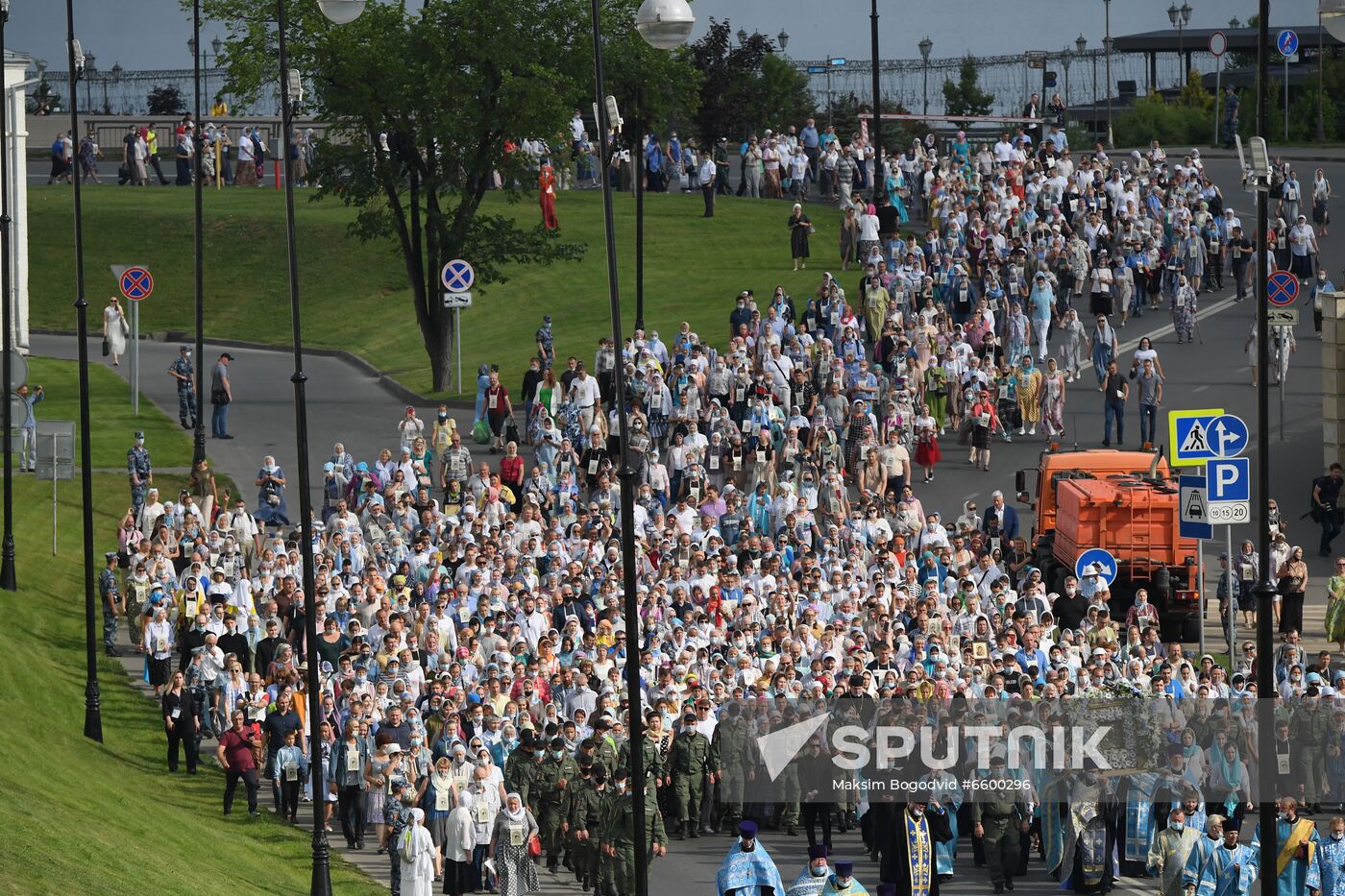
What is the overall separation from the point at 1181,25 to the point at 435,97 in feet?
139

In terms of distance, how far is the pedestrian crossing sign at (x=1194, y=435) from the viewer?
23094 mm

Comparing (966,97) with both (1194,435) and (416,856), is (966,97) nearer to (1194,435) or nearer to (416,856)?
(1194,435)

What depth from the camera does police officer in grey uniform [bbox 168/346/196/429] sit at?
40125 mm

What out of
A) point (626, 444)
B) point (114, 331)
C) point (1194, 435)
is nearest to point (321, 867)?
point (626, 444)

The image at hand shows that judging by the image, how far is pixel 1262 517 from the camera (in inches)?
528

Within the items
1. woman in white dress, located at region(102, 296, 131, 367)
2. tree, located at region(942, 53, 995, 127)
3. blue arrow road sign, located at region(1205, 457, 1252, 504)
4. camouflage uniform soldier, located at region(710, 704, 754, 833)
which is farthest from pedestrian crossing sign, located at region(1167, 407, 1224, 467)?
tree, located at region(942, 53, 995, 127)

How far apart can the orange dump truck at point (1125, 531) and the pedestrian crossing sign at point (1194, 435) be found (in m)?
5.83

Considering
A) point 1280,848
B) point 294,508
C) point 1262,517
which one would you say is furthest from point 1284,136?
point 1262,517

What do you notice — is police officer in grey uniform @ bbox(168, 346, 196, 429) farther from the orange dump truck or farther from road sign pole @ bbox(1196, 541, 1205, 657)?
road sign pole @ bbox(1196, 541, 1205, 657)

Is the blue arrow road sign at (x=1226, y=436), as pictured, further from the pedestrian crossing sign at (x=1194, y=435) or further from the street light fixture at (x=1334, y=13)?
the street light fixture at (x=1334, y=13)

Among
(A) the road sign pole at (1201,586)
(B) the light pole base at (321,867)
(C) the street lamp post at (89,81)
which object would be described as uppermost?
(C) the street lamp post at (89,81)

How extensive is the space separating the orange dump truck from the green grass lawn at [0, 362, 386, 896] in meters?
12.7

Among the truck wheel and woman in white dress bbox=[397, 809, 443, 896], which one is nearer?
woman in white dress bbox=[397, 809, 443, 896]

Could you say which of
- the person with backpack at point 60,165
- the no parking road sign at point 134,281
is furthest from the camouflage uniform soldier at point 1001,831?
the person with backpack at point 60,165
